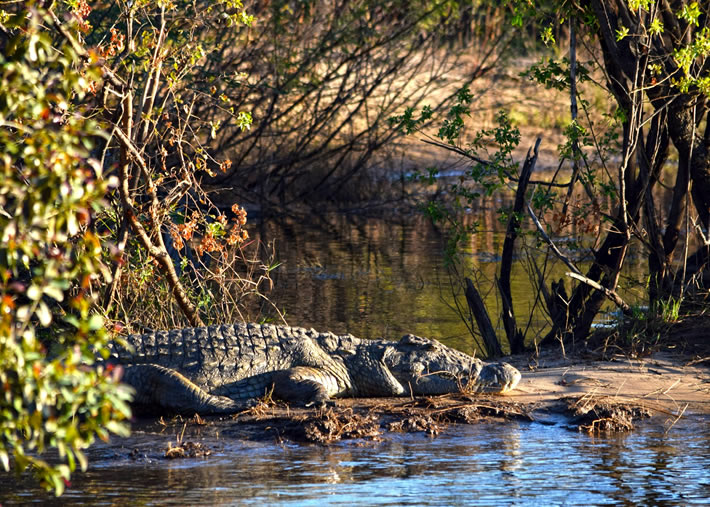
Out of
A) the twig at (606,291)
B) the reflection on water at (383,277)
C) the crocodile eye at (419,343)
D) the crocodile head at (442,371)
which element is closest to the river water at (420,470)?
the crocodile head at (442,371)

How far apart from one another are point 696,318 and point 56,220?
569cm

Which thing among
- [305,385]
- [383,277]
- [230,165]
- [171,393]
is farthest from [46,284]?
[383,277]

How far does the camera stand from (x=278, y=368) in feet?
20.6

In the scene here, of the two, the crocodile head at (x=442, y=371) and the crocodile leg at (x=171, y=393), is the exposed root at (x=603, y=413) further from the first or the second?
the crocodile leg at (x=171, y=393)

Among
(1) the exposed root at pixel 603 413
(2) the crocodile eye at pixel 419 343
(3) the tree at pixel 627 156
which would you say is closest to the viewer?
(1) the exposed root at pixel 603 413

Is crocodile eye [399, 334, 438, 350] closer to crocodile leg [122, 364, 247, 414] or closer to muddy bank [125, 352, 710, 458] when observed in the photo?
muddy bank [125, 352, 710, 458]

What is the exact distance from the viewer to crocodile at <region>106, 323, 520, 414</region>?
19.5ft

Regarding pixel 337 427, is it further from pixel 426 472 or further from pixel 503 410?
pixel 503 410

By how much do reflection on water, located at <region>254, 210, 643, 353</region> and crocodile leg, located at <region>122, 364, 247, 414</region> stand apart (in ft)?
9.62

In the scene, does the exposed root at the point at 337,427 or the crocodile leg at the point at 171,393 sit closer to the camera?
the exposed root at the point at 337,427

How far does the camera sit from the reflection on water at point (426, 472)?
4.50m

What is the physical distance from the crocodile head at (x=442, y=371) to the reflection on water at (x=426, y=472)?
0.64m

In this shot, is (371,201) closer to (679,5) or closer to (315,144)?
(315,144)

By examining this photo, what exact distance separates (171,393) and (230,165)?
3.57m
